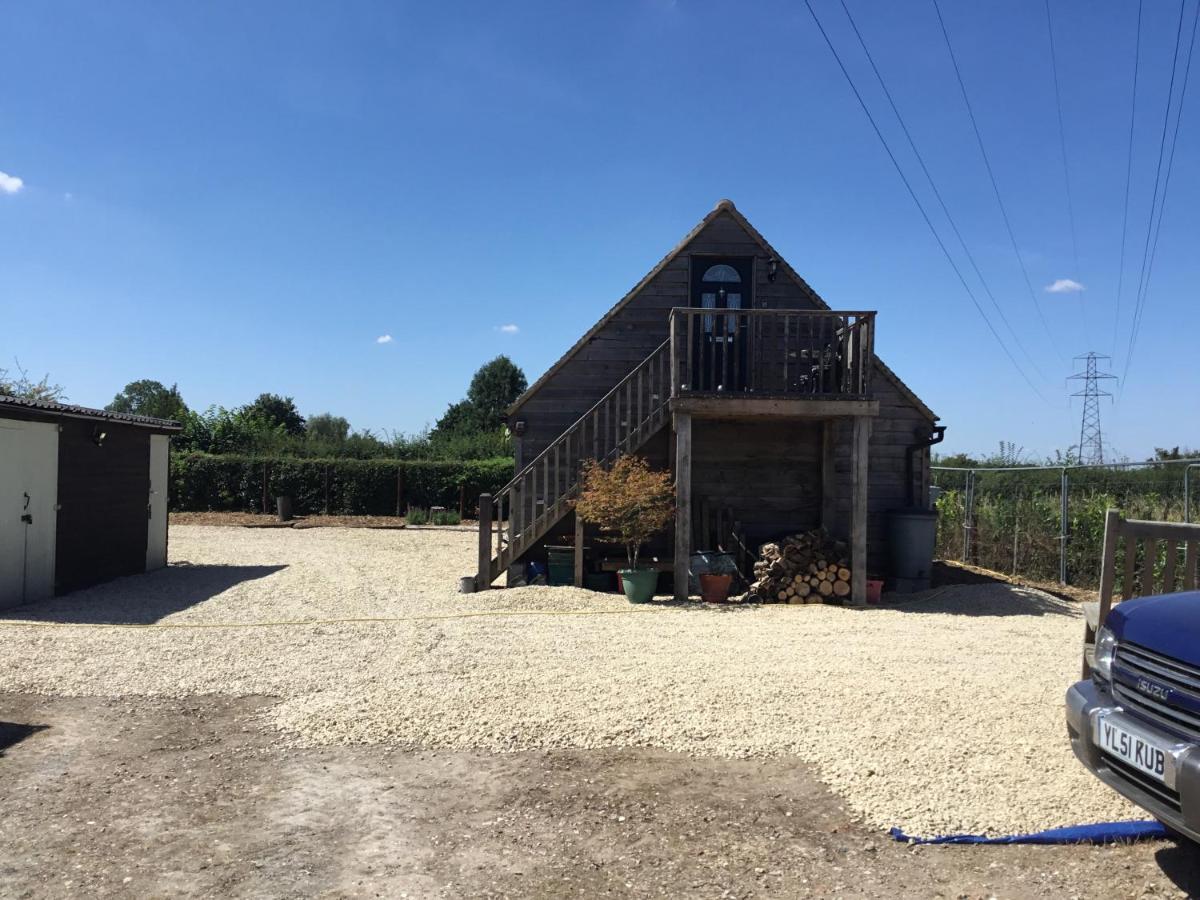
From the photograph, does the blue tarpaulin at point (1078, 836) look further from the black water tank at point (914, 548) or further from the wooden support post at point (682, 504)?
the black water tank at point (914, 548)

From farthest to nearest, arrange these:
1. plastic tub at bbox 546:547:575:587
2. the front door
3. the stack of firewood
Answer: the front door, plastic tub at bbox 546:547:575:587, the stack of firewood

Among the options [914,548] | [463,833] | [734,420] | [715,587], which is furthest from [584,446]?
[463,833]

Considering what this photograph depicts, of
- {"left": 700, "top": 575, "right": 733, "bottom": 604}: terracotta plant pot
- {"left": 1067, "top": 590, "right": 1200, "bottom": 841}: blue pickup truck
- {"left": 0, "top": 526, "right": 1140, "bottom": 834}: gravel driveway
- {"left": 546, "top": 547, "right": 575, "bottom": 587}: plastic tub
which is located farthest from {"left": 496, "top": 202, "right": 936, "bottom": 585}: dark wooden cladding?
{"left": 1067, "top": 590, "right": 1200, "bottom": 841}: blue pickup truck

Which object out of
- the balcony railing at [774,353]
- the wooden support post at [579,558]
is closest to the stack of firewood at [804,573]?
the balcony railing at [774,353]

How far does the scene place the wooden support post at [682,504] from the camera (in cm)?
1115

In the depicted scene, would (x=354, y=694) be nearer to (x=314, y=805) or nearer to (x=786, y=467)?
(x=314, y=805)

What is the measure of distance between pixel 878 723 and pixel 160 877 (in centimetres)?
422

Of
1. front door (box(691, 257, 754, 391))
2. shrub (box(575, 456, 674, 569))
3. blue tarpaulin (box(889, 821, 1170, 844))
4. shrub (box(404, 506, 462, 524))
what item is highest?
front door (box(691, 257, 754, 391))

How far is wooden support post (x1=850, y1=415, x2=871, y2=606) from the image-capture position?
11.1 metres

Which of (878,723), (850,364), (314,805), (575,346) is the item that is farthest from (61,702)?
(850,364)

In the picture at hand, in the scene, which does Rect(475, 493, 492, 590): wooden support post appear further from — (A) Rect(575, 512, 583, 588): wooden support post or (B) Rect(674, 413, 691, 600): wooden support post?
(B) Rect(674, 413, 691, 600): wooden support post

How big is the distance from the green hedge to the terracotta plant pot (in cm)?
1554

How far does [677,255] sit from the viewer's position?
1334 cm

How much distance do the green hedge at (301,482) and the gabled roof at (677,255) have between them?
1327 centimetres
